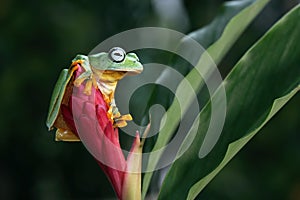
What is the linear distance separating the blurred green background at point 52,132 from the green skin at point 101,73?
1746 millimetres

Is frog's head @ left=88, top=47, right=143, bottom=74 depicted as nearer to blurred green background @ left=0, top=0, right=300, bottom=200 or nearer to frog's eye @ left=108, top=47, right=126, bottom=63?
frog's eye @ left=108, top=47, right=126, bottom=63

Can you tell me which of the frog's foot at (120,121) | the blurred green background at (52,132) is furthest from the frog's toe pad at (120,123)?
the blurred green background at (52,132)

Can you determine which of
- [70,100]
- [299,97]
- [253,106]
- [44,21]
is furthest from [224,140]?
[44,21]

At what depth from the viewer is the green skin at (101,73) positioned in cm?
55

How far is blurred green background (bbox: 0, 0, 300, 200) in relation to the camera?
239 centimetres

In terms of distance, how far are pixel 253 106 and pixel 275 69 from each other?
0.13 ft

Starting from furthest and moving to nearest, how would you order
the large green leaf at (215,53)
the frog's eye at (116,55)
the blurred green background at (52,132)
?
the blurred green background at (52,132) → the large green leaf at (215,53) → the frog's eye at (116,55)

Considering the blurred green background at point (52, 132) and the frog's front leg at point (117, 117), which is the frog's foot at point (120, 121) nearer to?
the frog's front leg at point (117, 117)

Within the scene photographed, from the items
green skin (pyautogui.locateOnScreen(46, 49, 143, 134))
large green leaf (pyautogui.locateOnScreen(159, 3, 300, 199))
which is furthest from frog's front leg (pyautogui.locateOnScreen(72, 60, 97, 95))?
large green leaf (pyautogui.locateOnScreen(159, 3, 300, 199))

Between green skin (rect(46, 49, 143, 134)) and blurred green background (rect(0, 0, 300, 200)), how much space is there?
68.7 inches

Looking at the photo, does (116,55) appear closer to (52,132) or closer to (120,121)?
(120,121)

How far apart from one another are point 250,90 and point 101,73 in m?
0.14

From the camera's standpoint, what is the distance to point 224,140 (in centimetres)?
58

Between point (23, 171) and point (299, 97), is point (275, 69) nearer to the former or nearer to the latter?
point (299, 97)
